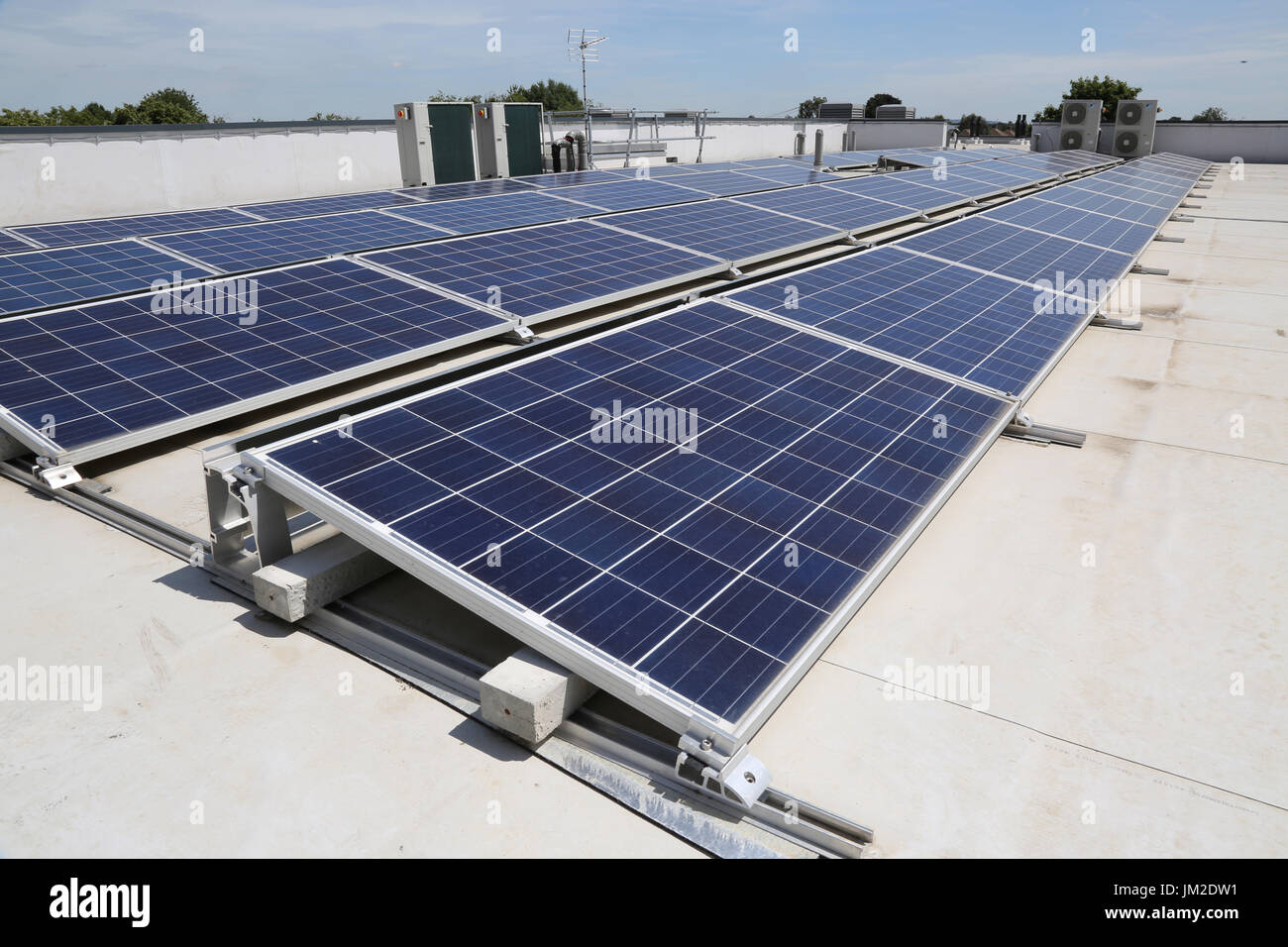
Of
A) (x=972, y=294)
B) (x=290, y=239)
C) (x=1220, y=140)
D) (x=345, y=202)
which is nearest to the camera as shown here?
(x=972, y=294)

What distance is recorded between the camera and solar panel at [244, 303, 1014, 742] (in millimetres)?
6523

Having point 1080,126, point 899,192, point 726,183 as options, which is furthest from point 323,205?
point 1080,126

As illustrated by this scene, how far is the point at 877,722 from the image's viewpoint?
6.94 m

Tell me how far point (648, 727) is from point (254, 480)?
14.0ft

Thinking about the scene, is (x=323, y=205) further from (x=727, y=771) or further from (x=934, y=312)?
(x=727, y=771)

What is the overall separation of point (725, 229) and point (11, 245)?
17302mm

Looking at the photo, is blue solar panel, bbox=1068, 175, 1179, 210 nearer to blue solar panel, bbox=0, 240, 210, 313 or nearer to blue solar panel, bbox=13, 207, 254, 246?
blue solar panel, bbox=13, 207, 254, 246

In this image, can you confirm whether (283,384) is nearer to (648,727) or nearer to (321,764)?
(321,764)

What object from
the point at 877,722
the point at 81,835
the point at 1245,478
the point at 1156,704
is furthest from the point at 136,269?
the point at 1245,478

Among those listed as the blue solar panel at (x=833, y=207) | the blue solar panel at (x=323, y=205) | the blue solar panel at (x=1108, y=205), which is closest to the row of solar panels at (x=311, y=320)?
the blue solar panel at (x=833, y=207)

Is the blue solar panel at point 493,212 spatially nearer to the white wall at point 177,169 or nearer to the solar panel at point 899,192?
the solar panel at point 899,192

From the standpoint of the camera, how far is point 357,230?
69.8ft

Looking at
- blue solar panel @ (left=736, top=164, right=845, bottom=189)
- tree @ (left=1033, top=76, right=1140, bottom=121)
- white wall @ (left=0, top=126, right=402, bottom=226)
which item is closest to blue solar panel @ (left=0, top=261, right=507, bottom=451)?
white wall @ (left=0, top=126, right=402, bottom=226)

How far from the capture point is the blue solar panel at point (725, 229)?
69.7 ft
